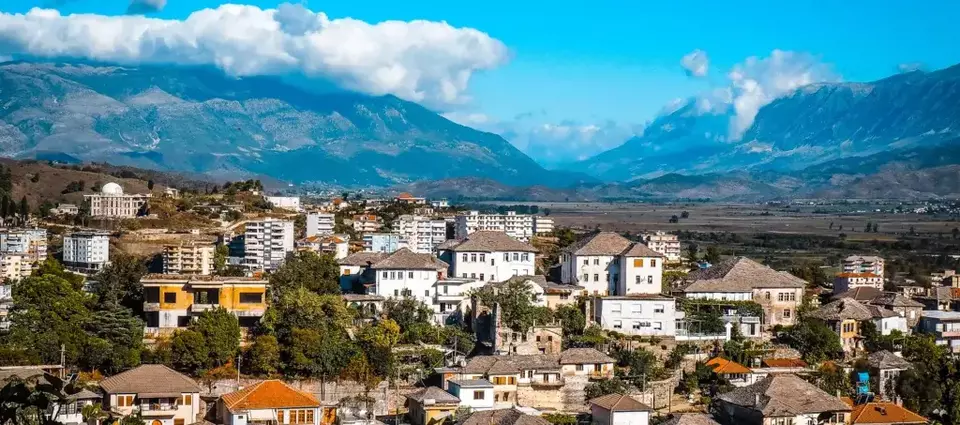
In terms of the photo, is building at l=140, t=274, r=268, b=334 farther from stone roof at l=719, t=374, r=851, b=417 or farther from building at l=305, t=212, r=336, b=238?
building at l=305, t=212, r=336, b=238

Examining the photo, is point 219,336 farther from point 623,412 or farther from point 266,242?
point 266,242

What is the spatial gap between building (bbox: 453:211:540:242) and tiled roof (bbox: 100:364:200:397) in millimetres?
39069

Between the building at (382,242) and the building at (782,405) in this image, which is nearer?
the building at (782,405)

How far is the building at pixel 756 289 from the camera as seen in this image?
39469mm

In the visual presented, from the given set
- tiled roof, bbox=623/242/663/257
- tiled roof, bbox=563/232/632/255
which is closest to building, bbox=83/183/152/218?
tiled roof, bbox=563/232/632/255

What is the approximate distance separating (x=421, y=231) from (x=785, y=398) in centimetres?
3735

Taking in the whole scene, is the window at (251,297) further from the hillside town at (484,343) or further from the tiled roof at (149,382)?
the tiled roof at (149,382)

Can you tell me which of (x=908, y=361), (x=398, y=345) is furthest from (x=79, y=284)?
(x=908, y=361)

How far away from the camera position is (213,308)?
115ft

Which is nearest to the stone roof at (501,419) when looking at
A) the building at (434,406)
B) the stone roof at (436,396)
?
the building at (434,406)

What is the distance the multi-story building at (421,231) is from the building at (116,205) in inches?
648

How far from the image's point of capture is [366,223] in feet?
235

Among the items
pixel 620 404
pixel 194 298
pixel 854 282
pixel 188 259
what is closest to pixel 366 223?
pixel 188 259

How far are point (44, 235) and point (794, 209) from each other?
151325 mm
